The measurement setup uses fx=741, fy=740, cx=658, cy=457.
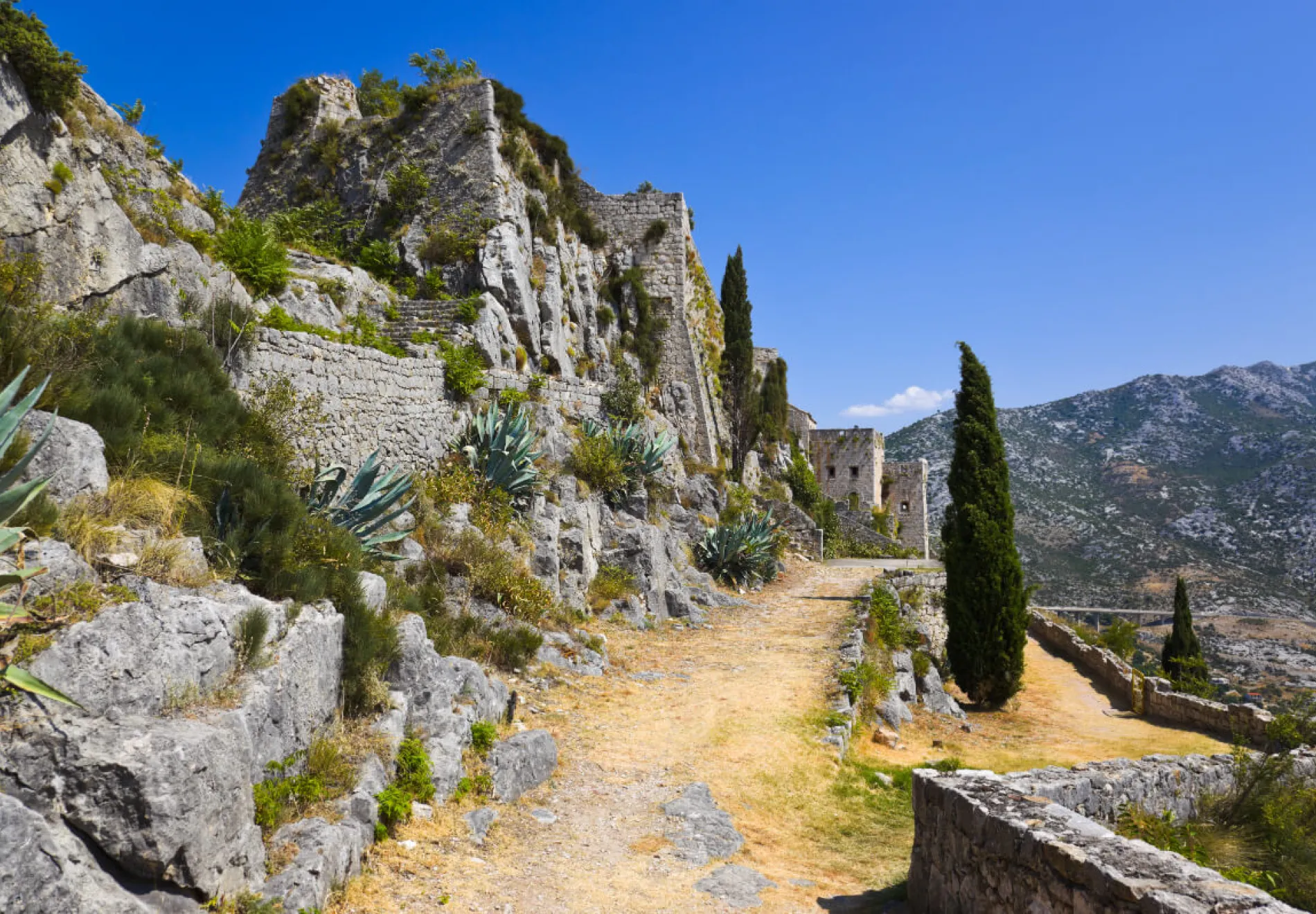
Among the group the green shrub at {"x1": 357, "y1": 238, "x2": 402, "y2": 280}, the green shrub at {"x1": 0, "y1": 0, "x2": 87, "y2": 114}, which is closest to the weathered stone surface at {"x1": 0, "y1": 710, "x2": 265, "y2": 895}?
the green shrub at {"x1": 0, "y1": 0, "x2": 87, "y2": 114}

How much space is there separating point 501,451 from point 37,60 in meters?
7.15

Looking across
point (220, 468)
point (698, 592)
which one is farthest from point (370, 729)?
point (698, 592)

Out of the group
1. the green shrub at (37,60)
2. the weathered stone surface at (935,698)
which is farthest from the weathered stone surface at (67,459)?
the weathered stone surface at (935,698)

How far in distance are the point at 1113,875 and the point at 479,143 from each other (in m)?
21.2

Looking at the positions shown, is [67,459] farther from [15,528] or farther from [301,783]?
[301,783]

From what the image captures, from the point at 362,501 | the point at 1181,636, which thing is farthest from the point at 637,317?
the point at 1181,636

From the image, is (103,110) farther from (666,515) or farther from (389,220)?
(666,515)

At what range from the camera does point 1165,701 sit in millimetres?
14391

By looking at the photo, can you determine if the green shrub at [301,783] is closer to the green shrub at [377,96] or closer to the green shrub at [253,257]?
the green shrub at [253,257]

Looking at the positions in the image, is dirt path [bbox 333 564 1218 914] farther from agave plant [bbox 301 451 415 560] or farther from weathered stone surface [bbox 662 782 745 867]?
agave plant [bbox 301 451 415 560]

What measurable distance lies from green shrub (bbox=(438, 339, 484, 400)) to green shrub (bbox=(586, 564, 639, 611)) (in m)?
3.99

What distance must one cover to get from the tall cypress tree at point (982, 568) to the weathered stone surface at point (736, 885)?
1043 centimetres

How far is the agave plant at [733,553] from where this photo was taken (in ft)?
60.4

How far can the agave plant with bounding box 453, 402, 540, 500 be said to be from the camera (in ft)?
39.1
